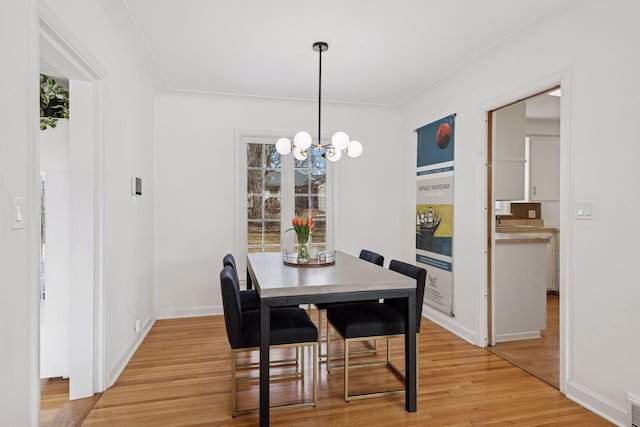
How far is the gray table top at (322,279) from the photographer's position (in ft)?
7.24

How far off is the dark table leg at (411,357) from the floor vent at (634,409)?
1169mm

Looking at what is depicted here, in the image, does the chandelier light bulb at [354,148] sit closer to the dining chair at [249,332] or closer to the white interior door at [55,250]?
the dining chair at [249,332]

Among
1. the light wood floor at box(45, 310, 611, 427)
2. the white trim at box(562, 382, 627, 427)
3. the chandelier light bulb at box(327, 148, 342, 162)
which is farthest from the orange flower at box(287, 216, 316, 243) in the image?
the white trim at box(562, 382, 627, 427)

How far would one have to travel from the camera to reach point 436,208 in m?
4.19

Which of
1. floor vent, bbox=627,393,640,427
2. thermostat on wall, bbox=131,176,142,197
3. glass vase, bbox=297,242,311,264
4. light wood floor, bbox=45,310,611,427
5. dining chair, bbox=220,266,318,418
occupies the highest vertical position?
thermostat on wall, bbox=131,176,142,197

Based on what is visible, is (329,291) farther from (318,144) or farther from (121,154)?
(121,154)

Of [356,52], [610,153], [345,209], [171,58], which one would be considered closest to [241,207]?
[345,209]

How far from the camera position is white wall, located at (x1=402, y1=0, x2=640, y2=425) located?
2178 millimetres

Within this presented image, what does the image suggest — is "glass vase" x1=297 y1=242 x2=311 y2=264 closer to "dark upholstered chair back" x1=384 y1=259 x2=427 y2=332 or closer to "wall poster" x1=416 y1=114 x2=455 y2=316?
"dark upholstered chair back" x1=384 y1=259 x2=427 y2=332

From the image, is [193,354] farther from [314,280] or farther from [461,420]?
[461,420]

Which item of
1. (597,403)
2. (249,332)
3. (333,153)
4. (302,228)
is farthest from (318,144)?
(597,403)

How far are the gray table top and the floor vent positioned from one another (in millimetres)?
1319

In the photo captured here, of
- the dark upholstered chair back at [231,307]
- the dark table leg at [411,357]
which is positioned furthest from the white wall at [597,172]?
the dark upholstered chair back at [231,307]

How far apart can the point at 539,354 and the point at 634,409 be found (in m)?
1.25
